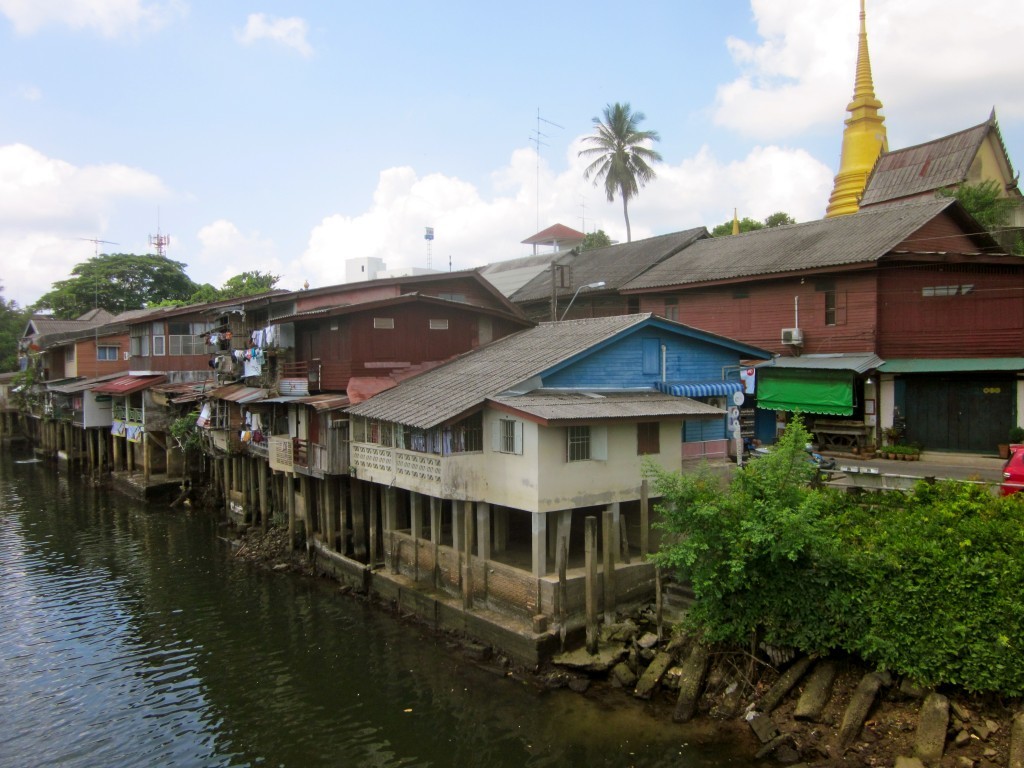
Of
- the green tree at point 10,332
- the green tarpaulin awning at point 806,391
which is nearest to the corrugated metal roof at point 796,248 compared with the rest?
the green tarpaulin awning at point 806,391

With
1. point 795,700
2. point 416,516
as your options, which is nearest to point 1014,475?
point 795,700

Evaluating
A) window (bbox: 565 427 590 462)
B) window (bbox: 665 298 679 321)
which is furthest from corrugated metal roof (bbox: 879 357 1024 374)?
window (bbox: 565 427 590 462)

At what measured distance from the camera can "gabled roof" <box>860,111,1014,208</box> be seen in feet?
110

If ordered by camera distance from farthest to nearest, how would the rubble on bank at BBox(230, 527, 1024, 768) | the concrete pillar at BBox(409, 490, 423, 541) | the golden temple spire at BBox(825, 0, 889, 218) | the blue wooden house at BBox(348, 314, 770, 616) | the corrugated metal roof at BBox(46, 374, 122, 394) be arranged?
the corrugated metal roof at BBox(46, 374, 122, 394)
the golden temple spire at BBox(825, 0, 889, 218)
the concrete pillar at BBox(409, 490, 423, 541)
the blue wooden house at BBox(348, 314, 770, 616)
the rubble on bank at BBox(230, 527, 1024, 768)

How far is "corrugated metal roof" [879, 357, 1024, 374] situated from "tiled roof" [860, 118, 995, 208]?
507 inches

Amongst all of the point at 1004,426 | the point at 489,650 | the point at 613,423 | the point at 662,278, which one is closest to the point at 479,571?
the point at 489,650

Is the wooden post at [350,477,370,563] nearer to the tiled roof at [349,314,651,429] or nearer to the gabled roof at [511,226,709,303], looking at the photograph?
the tiled roof at [349,314,651,429]

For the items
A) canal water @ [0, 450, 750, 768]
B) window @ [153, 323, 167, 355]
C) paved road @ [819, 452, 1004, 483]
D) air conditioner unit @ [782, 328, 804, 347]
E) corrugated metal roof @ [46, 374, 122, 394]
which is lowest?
canal water @ [0, 450, 750, 768]

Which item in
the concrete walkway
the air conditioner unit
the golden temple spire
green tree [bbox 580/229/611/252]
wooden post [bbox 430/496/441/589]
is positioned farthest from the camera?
green tree [bbox 580/229/611/252]

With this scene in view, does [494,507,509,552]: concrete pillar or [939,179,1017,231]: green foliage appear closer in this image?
[494,507,509,552]: concrete pillar

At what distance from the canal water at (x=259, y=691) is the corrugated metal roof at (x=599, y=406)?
581cm

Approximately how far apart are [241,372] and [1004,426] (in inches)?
1132

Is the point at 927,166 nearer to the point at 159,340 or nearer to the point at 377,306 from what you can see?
the point at 377,306

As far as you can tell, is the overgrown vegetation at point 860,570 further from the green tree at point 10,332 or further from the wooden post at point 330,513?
the green tree at point 10,332
